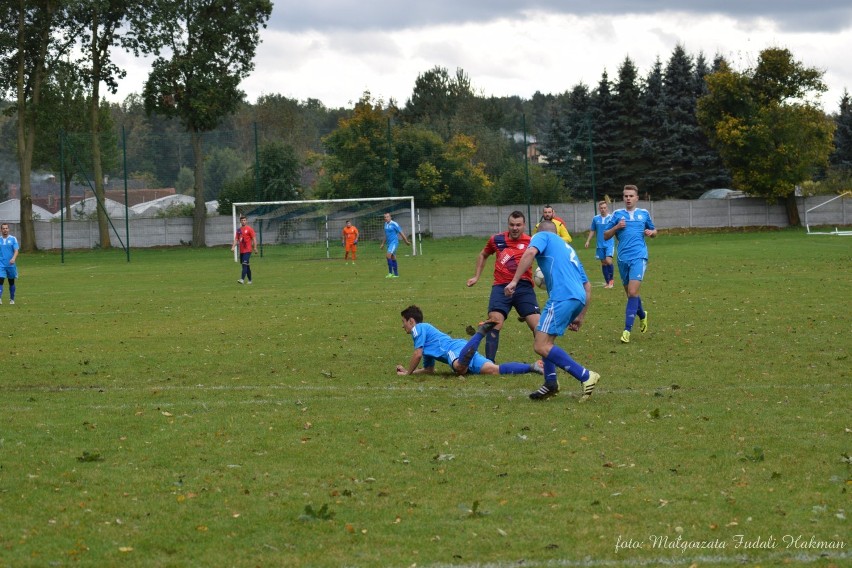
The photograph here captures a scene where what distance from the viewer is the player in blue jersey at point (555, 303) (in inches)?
392

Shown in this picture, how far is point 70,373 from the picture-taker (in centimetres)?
1258

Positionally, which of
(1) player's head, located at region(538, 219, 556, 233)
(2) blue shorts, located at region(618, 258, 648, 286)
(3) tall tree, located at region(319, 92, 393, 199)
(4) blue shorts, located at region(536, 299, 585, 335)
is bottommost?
(4) blue shorts, located at region(536, 299, 585, 335)

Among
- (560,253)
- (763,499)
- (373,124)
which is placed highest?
(373,124)

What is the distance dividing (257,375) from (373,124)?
3854cm

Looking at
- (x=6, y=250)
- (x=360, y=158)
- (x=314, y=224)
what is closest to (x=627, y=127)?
(x=360, y=158)

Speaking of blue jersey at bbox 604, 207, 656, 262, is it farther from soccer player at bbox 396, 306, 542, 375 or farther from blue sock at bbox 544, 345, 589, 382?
blue sock at bbox 544, 345, 589, 382

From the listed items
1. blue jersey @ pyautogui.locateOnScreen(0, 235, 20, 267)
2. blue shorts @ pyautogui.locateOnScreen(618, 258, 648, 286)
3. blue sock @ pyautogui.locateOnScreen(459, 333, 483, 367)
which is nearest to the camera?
blue sock @ pyautogui.locateOnScreen(459, 333, 483, 367)

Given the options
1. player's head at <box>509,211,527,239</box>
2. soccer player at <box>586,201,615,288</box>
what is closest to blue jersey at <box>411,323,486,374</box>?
player's head at <box>509,211,527,239</box>

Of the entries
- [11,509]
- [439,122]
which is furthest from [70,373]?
[439,122]

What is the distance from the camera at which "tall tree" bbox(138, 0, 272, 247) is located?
52.9 m

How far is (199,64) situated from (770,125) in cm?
2905

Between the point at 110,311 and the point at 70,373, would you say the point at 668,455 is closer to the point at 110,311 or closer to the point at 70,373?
the point at 70,373

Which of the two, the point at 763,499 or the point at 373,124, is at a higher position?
the point at 373,124

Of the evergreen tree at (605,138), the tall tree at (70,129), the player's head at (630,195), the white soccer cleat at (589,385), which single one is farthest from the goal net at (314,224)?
the white soccer cleat at (589,385)
